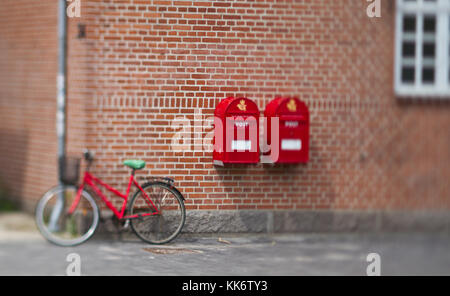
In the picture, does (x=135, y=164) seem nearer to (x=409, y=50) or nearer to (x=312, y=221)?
(x=312, y=221)

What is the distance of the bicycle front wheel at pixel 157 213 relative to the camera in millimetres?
7305

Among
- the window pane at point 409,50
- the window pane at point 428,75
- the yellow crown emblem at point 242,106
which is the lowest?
the yellow crown emblem at point 242,106

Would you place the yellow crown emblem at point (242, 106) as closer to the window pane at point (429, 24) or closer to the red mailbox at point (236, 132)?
the red mailbox at point (236, 132)

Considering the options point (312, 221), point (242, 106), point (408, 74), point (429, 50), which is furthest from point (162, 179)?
point (429, 50)

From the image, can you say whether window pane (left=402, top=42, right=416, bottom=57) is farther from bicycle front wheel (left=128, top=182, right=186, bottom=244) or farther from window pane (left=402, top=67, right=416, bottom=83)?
bicycle front wheel (left=128, top=182, right=186, bottom=244)

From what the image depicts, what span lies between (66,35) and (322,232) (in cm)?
451

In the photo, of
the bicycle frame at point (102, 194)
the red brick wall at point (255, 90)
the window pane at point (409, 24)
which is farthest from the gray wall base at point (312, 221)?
the window pane at point (409, 24)

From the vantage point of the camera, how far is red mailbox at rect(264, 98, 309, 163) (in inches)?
297

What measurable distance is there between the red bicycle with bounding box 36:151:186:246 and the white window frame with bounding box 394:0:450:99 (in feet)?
10.4

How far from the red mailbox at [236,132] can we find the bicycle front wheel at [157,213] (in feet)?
2.62

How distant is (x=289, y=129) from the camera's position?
7.63 meters

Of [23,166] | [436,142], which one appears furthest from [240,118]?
[23,166]

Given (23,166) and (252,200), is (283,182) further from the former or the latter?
(23,166)

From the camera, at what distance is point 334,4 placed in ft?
24.0
